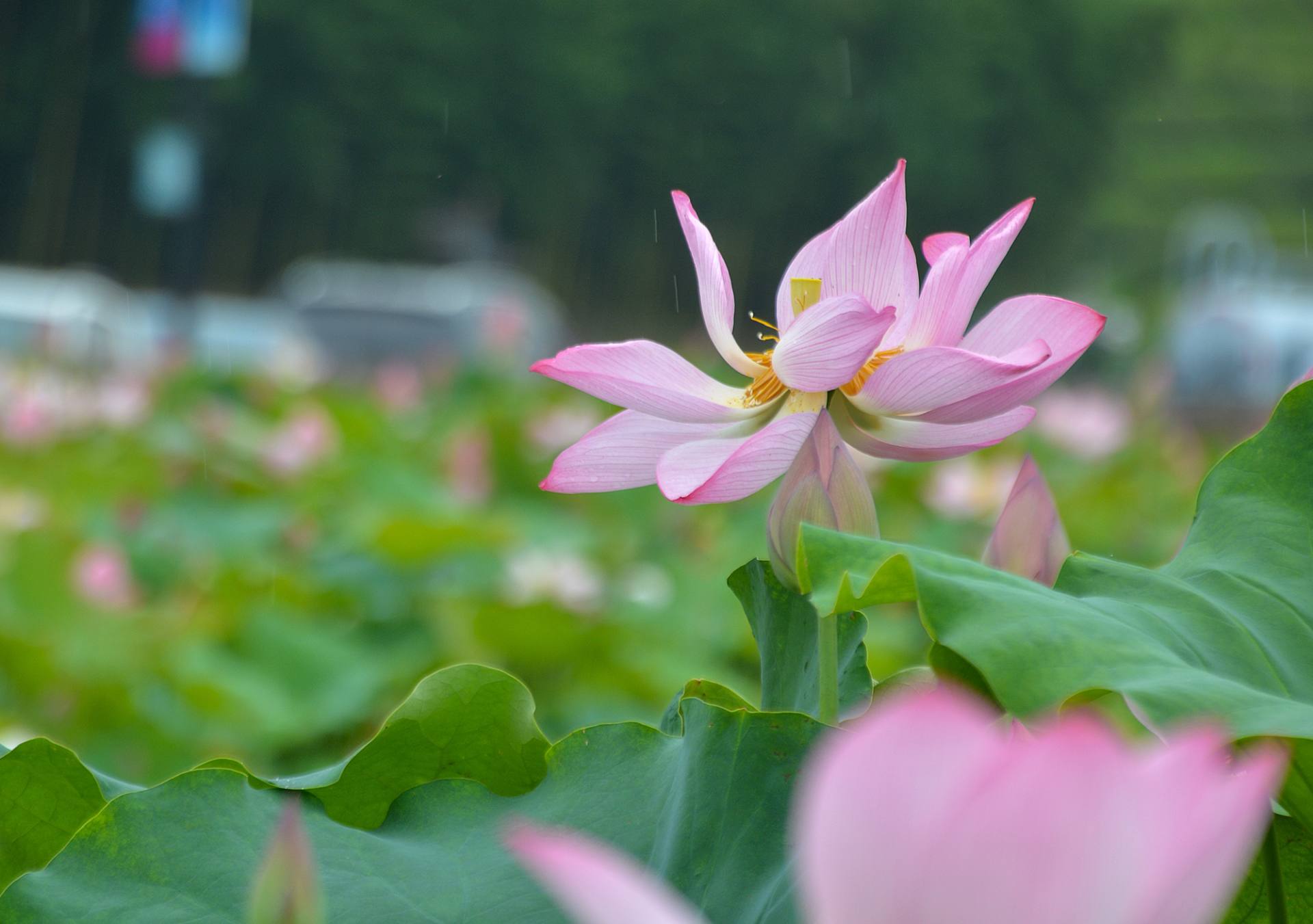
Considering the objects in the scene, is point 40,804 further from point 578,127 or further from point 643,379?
point 578,127

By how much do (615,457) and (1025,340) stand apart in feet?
0.28

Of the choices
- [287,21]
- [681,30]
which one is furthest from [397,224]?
[681,30]

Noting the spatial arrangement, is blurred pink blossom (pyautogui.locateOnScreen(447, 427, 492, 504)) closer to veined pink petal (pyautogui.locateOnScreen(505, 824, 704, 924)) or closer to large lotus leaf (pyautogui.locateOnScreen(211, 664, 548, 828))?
large lotus leaf (pyautogui.locateOnScreen(211, 664, 548, 828))

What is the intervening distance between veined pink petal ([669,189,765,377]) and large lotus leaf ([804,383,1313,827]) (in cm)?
8

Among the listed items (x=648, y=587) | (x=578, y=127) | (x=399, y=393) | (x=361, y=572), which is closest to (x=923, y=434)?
(x=648, y=587)

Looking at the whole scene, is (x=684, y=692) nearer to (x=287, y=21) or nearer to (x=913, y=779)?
(x=913, y=779)

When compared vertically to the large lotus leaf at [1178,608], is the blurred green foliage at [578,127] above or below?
above

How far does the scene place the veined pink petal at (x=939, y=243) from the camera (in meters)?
0.31

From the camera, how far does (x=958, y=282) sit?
0.94 feet

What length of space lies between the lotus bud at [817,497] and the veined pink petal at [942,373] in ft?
0.05

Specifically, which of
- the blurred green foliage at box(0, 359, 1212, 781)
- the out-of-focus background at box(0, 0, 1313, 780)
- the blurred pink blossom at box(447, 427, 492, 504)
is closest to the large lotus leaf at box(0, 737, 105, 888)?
the out-of-focus background at box(0, 0, 1313, 780)

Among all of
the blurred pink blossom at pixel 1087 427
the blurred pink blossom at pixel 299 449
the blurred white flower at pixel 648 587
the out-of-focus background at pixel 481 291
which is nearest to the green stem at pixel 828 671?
the out-of-focus background at pixel 481 291

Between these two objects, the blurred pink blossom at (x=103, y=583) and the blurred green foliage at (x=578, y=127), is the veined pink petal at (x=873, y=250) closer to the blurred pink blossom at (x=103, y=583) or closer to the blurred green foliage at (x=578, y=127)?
the blurred pink blossom at (x=103, y=583)

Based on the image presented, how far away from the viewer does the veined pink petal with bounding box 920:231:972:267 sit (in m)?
0.31
